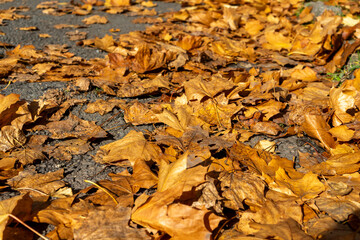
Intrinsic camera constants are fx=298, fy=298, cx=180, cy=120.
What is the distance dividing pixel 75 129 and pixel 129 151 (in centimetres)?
40

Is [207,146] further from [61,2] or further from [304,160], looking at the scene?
[61,2]

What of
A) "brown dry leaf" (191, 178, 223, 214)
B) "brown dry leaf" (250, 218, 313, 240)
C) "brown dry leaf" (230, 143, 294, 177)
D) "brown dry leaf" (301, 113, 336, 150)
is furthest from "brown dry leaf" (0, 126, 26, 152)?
"brown dry leaf" (301, 113, 336, 150)

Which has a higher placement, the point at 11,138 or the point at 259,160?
the point at 11,138

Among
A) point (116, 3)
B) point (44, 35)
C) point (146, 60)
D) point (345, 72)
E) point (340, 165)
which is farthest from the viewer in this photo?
point (116, 3)

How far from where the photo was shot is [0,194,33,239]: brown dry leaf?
36.5 inches

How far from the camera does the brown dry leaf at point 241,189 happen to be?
1.15 metres

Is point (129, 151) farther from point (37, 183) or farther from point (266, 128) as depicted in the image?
point (266, 128)

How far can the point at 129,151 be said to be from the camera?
138 centimetres

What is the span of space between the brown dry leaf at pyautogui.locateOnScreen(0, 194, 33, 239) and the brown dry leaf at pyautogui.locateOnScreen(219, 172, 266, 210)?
0.71 metres

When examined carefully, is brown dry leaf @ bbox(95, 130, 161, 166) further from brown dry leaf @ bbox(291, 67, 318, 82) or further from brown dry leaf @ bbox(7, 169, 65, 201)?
brown dry leaf @ bbox(291, 67, 318, 82)

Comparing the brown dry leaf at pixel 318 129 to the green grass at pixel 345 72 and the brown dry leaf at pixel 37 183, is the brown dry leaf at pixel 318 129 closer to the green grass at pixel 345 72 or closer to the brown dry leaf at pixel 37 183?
the green grass at pixel 345 72

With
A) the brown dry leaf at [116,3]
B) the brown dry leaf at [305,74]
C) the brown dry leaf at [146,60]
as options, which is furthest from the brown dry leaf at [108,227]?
the brown dry leaf at [116,3]

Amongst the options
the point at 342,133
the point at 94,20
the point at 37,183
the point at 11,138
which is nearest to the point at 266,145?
the point at 342,133

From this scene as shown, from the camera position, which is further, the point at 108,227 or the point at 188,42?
the point at 188,42
